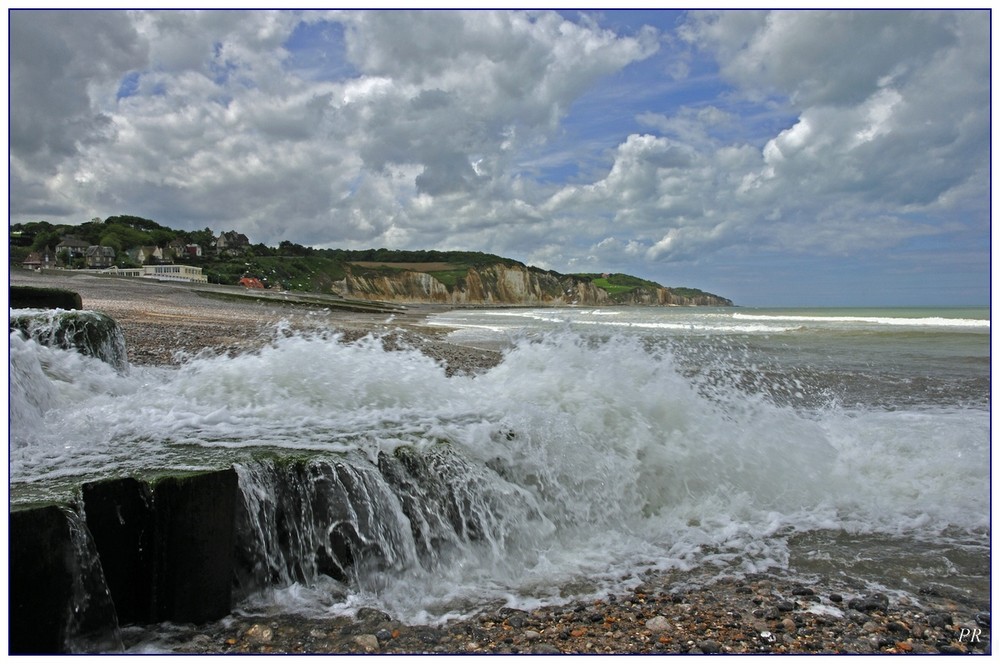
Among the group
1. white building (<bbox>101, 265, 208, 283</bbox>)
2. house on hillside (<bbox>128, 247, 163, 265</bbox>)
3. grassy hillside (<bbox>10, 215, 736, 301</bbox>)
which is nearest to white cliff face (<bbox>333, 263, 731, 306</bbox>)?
grassy hillside (<bbox>10, 215, 736, 301</bbox>)

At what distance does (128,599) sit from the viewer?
338cm

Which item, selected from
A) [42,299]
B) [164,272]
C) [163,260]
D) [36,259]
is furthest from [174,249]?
[36,259]

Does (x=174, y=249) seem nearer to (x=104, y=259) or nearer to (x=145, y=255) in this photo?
(x=145, y=255)

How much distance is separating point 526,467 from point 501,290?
369ft

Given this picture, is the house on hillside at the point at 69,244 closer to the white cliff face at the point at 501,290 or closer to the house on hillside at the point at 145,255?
the house on hillside at the point at 145,255

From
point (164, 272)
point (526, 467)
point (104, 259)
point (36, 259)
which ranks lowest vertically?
point (526, 467)

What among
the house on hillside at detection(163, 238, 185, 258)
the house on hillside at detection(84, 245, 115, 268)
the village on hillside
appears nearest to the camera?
the house on hillside at detection(84, 245, 115, 268)

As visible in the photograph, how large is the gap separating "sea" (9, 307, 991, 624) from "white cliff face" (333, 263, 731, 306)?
88563mm

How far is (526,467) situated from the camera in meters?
5.55

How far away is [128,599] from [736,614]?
124 inches

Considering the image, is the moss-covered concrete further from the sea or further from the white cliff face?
the white cliff face

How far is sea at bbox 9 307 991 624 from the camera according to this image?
411 centimetres

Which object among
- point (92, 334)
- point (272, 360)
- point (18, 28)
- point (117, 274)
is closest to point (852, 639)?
point (18, 28)

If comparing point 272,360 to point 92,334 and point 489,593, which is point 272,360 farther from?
point 489,593
